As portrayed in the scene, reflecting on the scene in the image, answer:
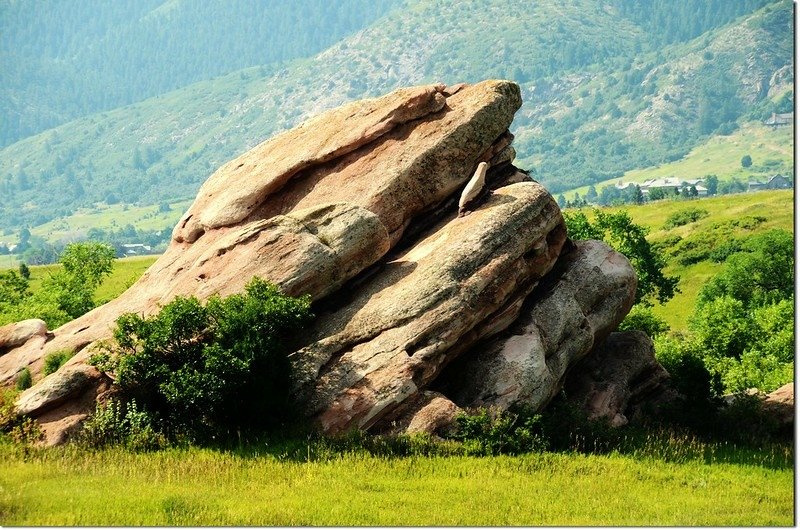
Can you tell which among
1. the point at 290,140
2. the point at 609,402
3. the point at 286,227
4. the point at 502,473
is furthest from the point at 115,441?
the point at 609,402

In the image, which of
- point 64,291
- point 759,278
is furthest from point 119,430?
point 759,278

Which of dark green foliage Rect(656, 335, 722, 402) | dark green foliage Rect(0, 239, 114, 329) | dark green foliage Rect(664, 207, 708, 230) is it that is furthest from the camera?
dark green foliage Rect(664, 207, 708, 230)

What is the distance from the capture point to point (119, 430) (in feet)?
136

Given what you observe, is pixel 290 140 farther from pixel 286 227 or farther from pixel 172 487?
pixel 172 487

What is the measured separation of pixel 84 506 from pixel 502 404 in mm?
17860

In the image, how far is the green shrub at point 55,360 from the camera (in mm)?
45906

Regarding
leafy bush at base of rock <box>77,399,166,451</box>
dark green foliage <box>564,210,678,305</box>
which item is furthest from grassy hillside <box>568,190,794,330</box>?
leafy bush at base of rock <box>77,399,166,451</box>

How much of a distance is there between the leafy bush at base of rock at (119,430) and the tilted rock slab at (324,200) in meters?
3.81

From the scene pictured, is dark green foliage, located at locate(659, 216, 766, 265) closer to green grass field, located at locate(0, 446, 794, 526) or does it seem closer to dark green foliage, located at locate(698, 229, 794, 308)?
dark green foliage, located at locate(698, 229, 794, 308)

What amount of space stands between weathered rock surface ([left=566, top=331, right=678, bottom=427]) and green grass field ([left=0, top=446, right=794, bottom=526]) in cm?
852

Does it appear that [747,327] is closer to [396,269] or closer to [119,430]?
[396,269]

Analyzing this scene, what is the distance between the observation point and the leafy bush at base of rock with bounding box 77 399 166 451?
41.0 m

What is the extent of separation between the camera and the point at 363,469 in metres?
39.0

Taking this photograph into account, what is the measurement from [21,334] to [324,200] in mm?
15334
